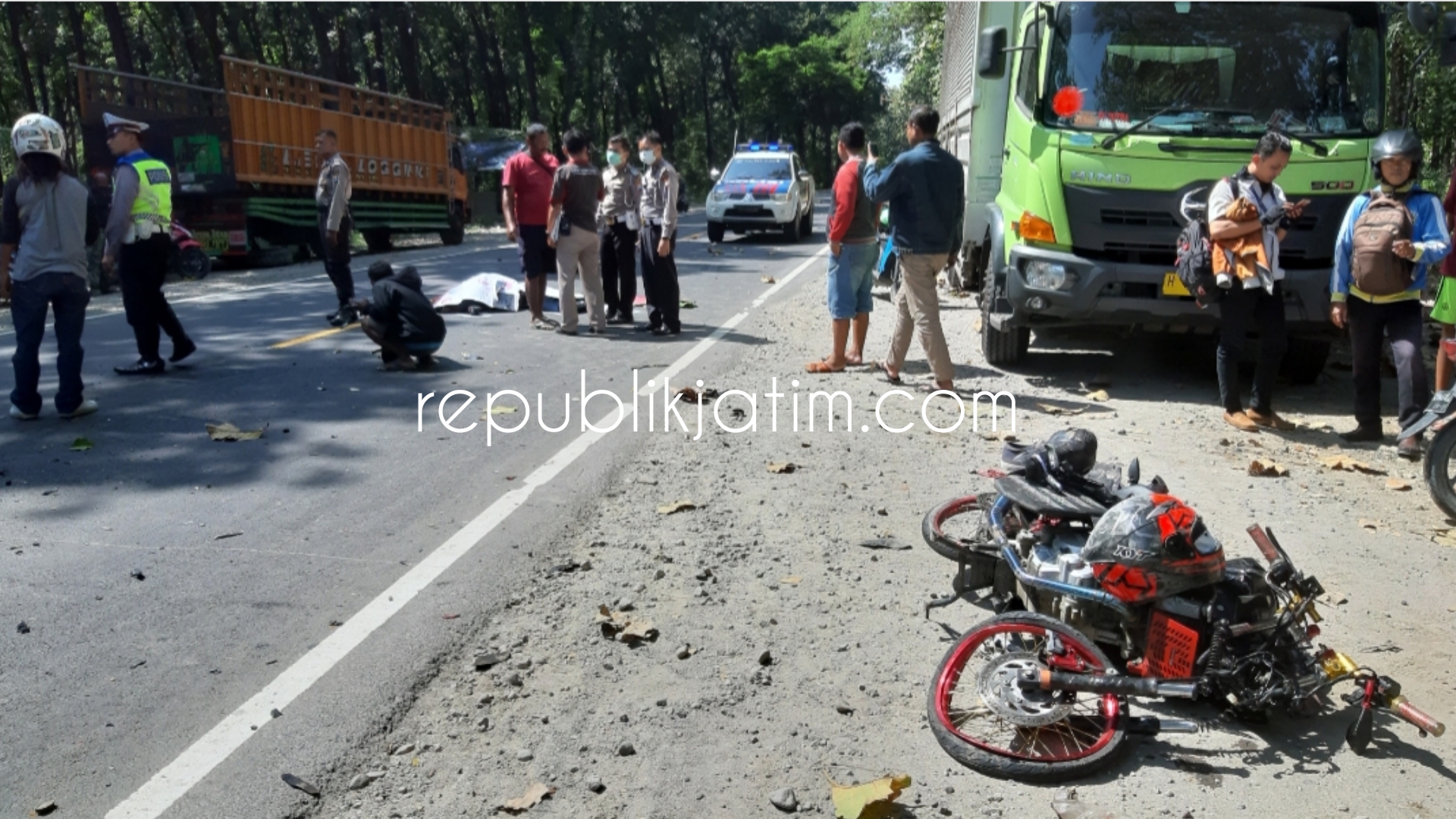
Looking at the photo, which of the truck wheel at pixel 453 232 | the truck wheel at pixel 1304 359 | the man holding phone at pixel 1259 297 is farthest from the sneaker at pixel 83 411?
the truck wheel at pixel 453 232

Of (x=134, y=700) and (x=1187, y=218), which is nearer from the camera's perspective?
(x=134, y=700)

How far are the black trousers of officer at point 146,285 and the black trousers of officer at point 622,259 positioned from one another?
439cm

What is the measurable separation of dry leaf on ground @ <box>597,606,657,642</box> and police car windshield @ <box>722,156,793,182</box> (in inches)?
842

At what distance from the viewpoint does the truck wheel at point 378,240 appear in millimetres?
26125

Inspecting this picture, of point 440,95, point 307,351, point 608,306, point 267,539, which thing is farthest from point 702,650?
point 440,95

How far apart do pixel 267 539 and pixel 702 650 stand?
2340 millimetres

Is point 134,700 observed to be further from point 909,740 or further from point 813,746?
point 909,740

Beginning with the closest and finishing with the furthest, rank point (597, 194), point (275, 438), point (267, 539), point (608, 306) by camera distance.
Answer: point (267, 539)
point (275, 438)
point (597, 194)
point (608, 306)

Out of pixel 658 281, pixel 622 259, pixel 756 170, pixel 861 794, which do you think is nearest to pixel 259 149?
pixel 756 170

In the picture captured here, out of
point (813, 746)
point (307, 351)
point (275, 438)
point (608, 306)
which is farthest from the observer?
point (608, 306)

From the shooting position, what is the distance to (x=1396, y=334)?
763 centimetres

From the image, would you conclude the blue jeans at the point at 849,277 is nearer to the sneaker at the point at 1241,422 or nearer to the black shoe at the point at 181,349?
the sneaker at the point at 1241,422

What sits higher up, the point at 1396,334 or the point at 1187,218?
the point at 1187,218

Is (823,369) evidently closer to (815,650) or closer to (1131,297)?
(1131,297)
